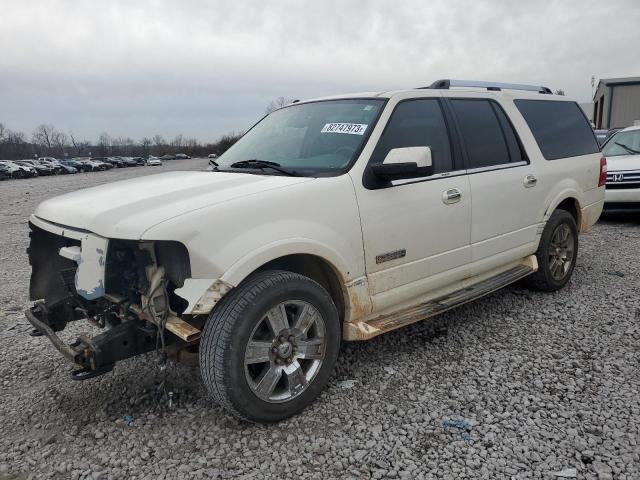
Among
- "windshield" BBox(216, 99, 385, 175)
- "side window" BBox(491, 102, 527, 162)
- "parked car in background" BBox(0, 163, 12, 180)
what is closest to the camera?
"windshield" BBox(216, 99, 385, 175)

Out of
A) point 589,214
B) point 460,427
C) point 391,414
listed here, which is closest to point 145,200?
point 391,414

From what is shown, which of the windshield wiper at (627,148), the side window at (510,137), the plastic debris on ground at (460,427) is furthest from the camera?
the windshield wiper at (627,148)

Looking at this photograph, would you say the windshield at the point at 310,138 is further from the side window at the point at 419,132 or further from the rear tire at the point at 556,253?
the rear tire at the point at 556,253

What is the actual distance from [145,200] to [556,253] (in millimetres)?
3959

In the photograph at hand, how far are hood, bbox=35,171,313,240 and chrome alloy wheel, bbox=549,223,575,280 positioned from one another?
302 cm

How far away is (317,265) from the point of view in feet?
10.6

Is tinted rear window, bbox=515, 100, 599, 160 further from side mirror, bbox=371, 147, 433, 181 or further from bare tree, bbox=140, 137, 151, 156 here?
bare tree, bbox=140, 137, 151, 156

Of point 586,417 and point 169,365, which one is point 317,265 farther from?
point 586,417

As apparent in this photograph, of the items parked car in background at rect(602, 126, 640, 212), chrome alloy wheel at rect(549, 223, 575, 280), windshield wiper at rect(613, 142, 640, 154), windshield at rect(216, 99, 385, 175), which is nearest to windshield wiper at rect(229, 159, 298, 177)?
windshield at rect(216, 99, 385, 175)

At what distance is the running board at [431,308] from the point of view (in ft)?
10.6

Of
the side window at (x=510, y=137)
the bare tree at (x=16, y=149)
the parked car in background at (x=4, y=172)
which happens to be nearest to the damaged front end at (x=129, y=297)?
the side window at (x=510, y=137)

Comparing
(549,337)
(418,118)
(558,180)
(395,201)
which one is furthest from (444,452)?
(558,180)

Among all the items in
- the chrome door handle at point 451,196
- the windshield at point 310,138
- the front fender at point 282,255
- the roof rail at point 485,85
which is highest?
the roof rail at point 485,85

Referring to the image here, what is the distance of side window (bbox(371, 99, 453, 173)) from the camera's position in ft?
11.4
